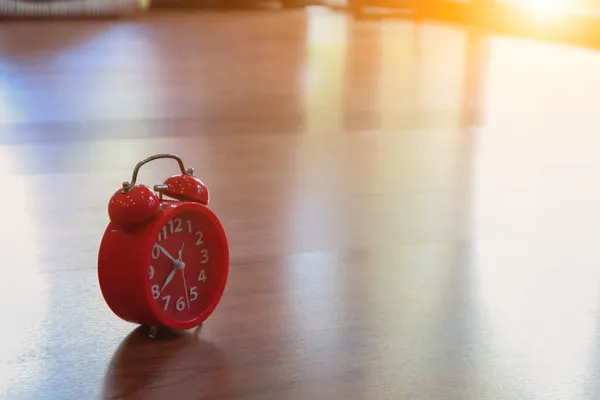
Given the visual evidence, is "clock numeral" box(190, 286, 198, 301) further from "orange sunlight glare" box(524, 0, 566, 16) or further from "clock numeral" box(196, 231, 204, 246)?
"orange sunlight glare" box(524, 0, 566, 16)

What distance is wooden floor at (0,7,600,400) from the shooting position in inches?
24.8

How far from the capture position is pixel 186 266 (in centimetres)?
69

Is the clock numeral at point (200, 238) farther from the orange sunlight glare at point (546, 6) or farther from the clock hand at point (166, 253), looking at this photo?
the orange sunlight glare at point (546, 6)

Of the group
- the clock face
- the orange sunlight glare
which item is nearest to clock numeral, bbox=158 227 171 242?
the clock face

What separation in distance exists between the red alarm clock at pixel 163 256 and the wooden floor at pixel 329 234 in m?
0.03

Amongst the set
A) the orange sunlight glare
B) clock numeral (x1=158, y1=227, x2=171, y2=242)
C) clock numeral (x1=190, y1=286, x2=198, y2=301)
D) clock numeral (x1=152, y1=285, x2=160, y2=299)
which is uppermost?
the orange sunlight glare

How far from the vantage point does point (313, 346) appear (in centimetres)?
67

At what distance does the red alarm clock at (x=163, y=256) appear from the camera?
64 cm

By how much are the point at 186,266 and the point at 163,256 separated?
0.10 ft

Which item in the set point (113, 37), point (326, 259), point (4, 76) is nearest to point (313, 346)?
point (326, 259)

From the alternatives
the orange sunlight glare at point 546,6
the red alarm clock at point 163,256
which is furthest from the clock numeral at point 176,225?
the orange sunlight glare at point 546,6

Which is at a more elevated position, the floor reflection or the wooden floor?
the wooden floor

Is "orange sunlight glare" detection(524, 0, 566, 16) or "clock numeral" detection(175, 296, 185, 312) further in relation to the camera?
"orange sunlight glare" detection(524, 0, 566, 16)

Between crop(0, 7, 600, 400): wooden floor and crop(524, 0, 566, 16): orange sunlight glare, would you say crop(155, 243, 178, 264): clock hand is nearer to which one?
crop(0, 7, 600, 400): wooden floor
